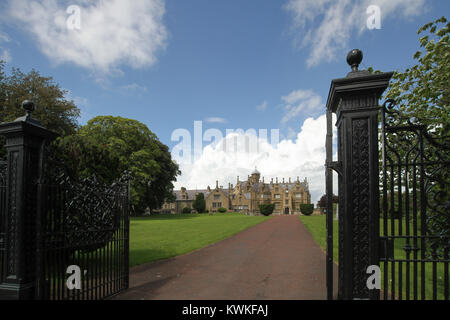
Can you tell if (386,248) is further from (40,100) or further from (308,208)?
(308,208)

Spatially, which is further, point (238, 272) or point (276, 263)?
point (276, 263)

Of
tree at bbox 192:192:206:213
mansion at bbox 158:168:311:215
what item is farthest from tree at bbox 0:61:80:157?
mansion at bbox 158:168:311:215

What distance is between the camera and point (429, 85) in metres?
7.98

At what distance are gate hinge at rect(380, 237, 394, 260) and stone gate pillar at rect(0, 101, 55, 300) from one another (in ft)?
18.6

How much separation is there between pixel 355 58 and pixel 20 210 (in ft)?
19.7

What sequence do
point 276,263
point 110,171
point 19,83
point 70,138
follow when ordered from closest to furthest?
point 70,138
point 110,171
point 276,263
point 19,83

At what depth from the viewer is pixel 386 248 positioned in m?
3.79

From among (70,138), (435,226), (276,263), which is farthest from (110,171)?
(435,226)

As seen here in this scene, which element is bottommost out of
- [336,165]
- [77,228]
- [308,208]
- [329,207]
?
[308,208]

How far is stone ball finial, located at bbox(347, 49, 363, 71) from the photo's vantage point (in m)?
4.13

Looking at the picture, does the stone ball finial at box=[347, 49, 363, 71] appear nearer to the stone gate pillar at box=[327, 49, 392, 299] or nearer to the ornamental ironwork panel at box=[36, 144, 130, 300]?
the stone gate pillar at box=[327, 49, 392, 299]

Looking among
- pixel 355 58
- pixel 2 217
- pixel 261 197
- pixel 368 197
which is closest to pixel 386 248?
pixel 368 197

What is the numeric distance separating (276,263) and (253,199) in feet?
228

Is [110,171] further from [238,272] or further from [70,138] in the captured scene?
[238,272]
